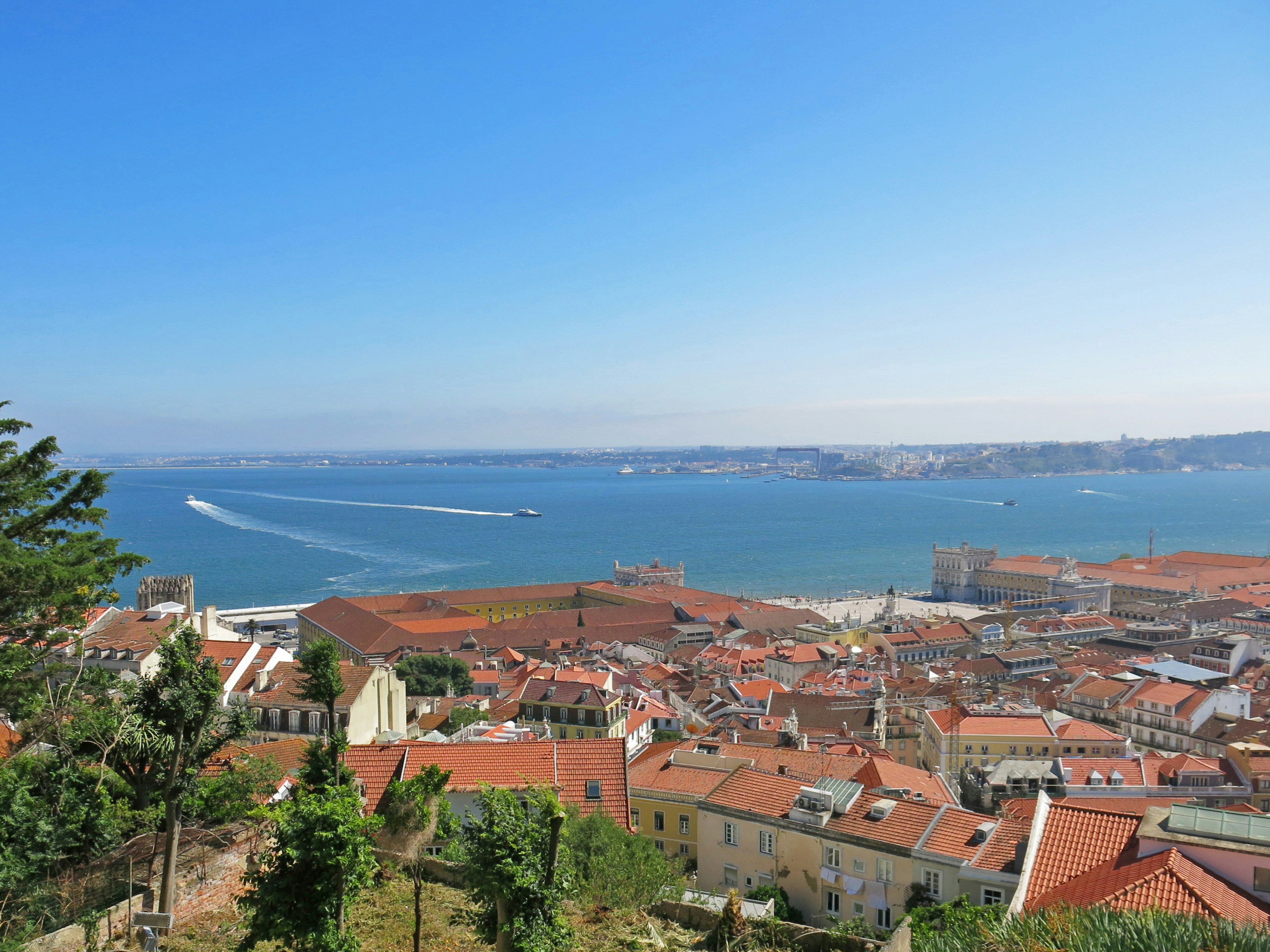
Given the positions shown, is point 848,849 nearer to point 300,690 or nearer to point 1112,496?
point 300,690

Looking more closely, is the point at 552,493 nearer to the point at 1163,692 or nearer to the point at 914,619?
the point at 914,619

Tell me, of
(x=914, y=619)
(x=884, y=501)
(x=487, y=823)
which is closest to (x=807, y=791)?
(x=487, y=823)

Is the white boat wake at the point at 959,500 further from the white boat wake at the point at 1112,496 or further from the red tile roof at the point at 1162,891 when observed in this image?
the red tile roof at the point at 1162,891

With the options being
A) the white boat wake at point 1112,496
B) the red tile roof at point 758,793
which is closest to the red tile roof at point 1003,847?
the red tile roof at point 758,793

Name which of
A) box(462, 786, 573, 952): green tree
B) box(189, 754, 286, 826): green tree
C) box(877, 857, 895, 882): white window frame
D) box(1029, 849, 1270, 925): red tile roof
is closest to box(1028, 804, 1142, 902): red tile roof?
box(1029, 849, 1270, 925): red tile roof

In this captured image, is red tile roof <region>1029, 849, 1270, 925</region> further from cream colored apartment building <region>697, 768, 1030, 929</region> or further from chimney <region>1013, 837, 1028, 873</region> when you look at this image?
chimney <region>1013, 837, 1028, 873</region>

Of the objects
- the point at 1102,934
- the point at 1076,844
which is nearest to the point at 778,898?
the point at 1076,844

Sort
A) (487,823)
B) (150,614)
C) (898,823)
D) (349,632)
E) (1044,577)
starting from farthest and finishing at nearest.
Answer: (1044,577)
(349,632)
(150,614)
(898,823)
(487,823)
